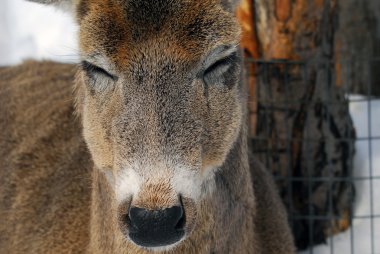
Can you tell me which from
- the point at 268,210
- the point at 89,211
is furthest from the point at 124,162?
the point at 268,210

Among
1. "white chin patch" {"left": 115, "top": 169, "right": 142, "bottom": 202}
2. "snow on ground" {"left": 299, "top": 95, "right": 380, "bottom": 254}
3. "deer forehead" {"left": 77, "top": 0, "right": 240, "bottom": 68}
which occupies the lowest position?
"snow on ground" {"left": 299, "top": 95, "right": 380, "bottom": 254}

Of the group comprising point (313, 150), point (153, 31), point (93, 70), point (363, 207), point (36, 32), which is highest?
point (153, 31)

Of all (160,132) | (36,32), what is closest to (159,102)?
(160,132)

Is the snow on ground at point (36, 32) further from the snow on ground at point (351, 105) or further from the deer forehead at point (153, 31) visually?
the deer forehead at point (153, 31)

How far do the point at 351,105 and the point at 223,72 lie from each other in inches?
160

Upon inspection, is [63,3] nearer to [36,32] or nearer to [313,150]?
[313,150]

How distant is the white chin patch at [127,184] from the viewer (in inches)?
131

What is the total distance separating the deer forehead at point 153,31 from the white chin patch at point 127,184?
51cm

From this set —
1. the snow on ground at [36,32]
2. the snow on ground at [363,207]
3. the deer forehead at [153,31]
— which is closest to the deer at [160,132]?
the deer forehead at [153,31]

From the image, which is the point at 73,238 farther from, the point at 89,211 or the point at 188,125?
the point at 188,125

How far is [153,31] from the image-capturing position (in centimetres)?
361

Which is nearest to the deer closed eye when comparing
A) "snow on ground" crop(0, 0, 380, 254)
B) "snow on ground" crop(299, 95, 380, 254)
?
"snow on ground" crop(0, 0, 380, 254)

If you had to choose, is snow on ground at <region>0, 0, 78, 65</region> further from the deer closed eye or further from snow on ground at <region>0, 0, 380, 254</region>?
the deer closed eye

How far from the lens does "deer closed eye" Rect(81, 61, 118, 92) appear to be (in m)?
3.72
